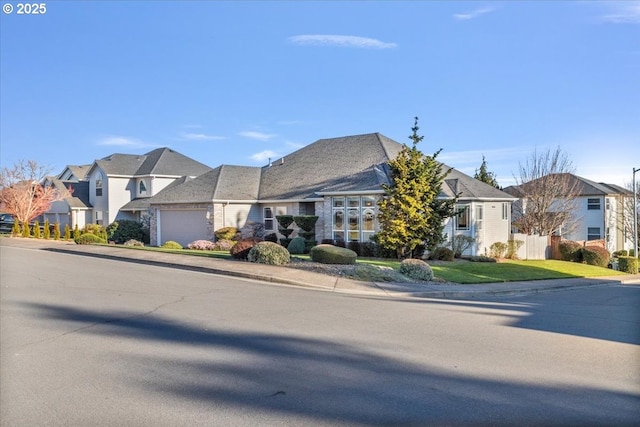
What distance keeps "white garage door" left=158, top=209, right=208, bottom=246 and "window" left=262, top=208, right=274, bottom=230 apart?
3863 mm

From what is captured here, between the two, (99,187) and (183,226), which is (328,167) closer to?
(183,226)

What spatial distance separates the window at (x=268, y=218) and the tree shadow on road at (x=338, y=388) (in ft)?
81.9

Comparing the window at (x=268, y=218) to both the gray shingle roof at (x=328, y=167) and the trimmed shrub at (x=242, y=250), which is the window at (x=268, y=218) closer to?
the gray shingle roof at (x=328, y=167)

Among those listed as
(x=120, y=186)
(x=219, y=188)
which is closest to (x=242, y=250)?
(x=219, y=188)

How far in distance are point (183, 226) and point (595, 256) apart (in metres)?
27.1

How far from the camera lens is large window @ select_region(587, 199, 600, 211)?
4453 centimetres

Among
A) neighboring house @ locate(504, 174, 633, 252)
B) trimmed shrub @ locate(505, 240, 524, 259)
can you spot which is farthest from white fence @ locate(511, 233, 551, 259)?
neighboring house @ locate(504, 174, 633, 252)

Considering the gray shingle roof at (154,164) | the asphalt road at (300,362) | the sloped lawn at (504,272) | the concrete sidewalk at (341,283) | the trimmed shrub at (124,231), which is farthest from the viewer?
the gray shingle roof at (154,164)

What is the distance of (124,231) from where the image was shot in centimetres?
3703

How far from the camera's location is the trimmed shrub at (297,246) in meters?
27.8

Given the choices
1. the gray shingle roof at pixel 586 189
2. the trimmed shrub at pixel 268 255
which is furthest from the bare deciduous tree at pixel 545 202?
the trimmed shrub at pixel 268 255

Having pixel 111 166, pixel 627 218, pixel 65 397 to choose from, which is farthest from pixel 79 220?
pixel 627 218

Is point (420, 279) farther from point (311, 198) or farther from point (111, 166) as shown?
point (111, 166)

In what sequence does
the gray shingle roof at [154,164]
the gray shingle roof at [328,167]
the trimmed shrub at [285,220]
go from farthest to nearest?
the gray shingle roof at [154,164], the gray shingle roof at [328,167], the trimmed shrub at [285,220]
